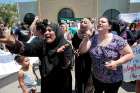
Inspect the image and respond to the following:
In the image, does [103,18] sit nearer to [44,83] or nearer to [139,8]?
[44,83]

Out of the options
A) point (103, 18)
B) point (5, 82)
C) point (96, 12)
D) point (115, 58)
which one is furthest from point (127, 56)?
point (96, 12)

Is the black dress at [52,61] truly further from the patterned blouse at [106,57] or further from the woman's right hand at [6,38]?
the woman's right hand at [6,38]

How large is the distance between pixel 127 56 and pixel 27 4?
5646 centimetres

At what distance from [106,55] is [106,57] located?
0.09 feet

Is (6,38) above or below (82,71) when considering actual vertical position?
above

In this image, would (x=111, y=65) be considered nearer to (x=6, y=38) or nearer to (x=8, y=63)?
(x=6, y=38)

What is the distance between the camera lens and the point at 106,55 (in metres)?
6.37

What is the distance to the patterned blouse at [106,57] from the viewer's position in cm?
638

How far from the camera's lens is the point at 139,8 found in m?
59.5

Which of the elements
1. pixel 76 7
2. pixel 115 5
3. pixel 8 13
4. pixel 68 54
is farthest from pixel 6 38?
pixel 8 13

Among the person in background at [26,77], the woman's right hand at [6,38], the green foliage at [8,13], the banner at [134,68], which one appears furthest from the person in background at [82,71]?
the green foliage at [8,13]

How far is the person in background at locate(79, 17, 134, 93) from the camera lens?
20.9 feet

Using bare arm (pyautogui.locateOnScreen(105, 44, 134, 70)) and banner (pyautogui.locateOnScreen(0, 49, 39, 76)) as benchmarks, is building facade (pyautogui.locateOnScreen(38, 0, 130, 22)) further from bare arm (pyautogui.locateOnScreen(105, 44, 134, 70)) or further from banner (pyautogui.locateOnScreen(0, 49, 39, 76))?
bare arm (pyautogui.locateOnScreen(105, 44, 134, 70))

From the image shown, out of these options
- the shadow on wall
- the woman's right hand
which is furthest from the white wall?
the woman's right hand
